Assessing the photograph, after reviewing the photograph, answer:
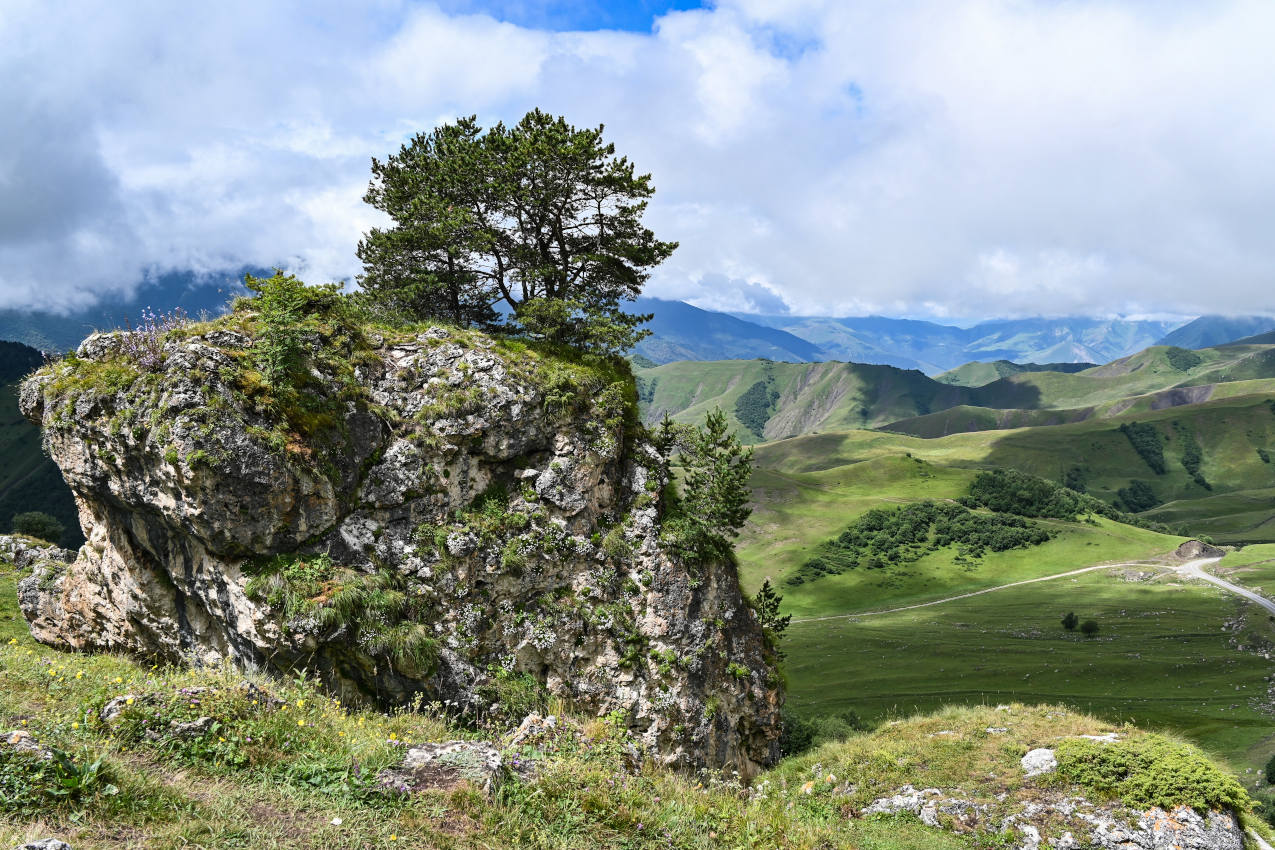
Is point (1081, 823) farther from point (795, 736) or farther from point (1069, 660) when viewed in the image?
point (1069, 660)

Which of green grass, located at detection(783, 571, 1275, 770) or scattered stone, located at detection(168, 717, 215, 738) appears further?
green grass, located at detection(783, 571, 1275, 770)

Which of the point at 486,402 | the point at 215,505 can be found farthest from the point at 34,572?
the point at 486,402

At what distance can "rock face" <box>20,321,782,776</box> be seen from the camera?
19297mm

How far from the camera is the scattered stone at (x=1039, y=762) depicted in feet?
50.8

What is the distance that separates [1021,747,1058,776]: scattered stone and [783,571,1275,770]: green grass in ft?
142

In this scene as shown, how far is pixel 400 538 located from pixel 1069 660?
105 metres

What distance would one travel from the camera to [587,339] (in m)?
28.0

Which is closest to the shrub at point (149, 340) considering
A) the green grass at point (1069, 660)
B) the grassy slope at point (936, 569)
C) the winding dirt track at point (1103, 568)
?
the green grass at point (1069, 660)

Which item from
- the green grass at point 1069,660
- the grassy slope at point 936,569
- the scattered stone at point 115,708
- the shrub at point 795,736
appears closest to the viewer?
the scattered stone at point 115,708

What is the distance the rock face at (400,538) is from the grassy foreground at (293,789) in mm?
7411

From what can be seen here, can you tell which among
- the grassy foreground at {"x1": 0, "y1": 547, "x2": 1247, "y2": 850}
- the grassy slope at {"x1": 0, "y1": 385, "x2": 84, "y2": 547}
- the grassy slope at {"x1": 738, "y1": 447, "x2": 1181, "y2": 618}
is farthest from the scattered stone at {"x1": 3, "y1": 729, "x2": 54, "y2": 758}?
the grassy slope at {"x1": 0, "y1": 385, "x2": 84, "y2": 547}

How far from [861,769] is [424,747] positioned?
49.3 feet

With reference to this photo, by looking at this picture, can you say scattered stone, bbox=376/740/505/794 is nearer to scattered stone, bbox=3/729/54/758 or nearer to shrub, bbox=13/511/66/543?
scattered stone, bbox=3/729/54/758

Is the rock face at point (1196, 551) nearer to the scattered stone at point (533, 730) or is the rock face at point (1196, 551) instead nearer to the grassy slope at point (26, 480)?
the scattered stone at point (533, 730)
